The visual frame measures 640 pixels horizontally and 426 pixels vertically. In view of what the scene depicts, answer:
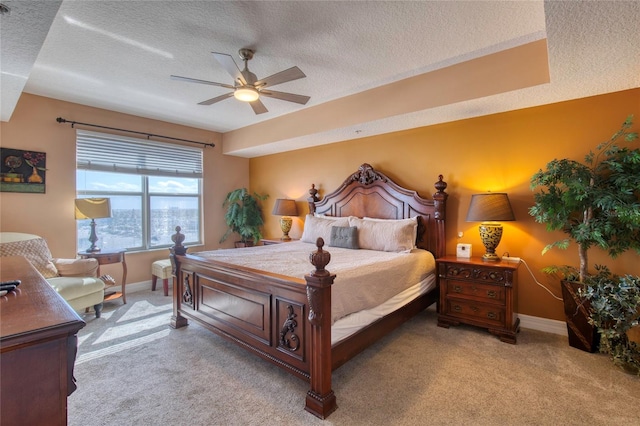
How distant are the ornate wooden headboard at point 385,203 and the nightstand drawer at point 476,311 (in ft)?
2.21

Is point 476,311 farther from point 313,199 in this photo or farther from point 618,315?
point 313,199

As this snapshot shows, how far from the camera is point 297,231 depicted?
553 centimetres

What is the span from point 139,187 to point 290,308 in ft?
13.2

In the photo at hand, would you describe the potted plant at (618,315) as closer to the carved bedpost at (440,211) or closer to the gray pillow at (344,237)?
the carved bedpost at (440,211)

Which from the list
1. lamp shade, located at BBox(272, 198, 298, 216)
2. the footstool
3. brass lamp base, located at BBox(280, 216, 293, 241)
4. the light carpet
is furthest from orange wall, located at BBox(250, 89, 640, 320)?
the footstool

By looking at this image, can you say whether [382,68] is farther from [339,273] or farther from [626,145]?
[626,145]

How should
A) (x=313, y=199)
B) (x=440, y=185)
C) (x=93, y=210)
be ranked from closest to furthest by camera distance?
(x=440, y=185) → (x=93, y=210) → (x=313, y=199)

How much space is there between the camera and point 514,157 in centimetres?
327

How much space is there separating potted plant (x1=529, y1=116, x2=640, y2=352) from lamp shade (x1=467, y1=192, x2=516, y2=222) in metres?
0.24

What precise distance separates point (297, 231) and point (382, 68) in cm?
330

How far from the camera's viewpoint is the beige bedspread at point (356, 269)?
7.28 feet

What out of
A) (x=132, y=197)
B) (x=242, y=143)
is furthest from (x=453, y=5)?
(x=132, y=197)

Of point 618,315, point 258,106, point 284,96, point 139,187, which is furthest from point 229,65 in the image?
point 618,315

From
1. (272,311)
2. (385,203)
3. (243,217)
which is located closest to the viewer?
(272,311)
